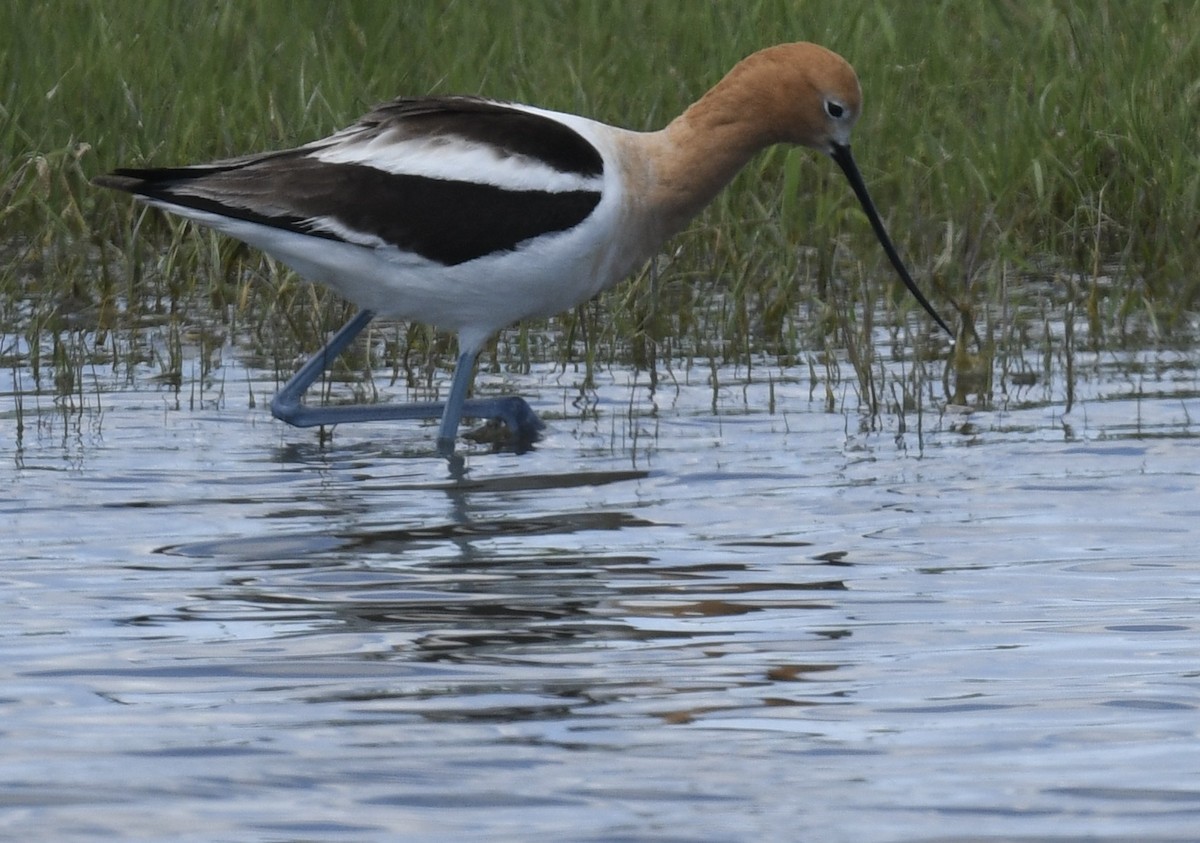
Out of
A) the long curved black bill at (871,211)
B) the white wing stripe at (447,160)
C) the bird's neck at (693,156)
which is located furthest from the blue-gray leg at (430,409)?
the long curved black bill at (871,211)

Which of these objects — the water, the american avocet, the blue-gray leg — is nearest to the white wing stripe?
the american avocet

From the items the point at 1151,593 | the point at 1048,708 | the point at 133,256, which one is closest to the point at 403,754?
the point at 1048,708

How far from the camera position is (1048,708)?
385 cm

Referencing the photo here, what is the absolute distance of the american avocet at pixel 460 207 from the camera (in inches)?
255

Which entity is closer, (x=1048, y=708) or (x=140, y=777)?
(x=140, y=777)

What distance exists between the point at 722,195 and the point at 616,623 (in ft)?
14.3

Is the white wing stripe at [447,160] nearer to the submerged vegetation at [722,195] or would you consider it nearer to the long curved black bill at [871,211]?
the submerged vegetation at [722,195]

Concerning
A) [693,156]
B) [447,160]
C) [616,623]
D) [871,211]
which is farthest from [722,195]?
[616,623]

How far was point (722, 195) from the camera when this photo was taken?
28.4 feet

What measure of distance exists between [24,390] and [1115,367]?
10.7 feet

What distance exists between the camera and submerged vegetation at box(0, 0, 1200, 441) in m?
7.72

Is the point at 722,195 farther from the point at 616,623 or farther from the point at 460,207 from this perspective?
the point at 616,623

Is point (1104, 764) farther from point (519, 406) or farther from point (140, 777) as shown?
point (519, 406)

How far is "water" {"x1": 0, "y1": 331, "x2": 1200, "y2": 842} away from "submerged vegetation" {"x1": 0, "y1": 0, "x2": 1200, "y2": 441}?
0.67 meters
